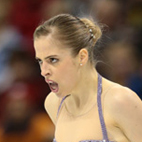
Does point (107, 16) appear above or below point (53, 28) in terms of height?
below

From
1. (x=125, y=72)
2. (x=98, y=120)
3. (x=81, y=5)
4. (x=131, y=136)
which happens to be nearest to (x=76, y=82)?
(x=98, y=120)

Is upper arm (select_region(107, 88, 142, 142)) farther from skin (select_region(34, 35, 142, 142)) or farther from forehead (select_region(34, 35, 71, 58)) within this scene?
forehead (select_region(34, 35, 71, 58))

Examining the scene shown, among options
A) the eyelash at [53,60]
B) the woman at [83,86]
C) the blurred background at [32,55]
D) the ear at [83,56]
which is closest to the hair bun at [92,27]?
the woman at [83,86]

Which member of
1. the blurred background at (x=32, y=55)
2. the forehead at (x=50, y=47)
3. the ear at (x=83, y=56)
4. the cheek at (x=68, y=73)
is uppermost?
the forehead at (x=50, y=47)

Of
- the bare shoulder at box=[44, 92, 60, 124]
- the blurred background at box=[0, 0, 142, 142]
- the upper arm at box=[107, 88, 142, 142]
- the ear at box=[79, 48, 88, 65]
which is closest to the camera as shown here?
the upper arm at box=[107, 88, 142, 142]

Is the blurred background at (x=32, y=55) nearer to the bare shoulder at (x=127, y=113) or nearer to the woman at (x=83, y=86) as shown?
the woman at (x=83, y=86)

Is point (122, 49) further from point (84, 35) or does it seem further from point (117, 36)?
point (84, 35)

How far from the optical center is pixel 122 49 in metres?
3.01

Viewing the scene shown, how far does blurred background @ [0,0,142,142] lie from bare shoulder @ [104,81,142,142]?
1.32 m

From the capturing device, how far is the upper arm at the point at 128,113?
1.55 metres

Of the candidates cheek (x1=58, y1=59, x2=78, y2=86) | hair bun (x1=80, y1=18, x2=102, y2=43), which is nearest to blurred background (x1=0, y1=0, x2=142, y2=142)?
hair bun (x1=80, y1=18, x2=102, y2=43)

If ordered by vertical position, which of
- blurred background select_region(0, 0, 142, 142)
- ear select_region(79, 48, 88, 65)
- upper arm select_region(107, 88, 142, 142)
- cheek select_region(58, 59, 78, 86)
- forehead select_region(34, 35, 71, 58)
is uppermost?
forehead select_region(34, 35, 71, 58)

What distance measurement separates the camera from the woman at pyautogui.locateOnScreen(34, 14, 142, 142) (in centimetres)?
157

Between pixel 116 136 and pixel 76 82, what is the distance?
0.29 metres
